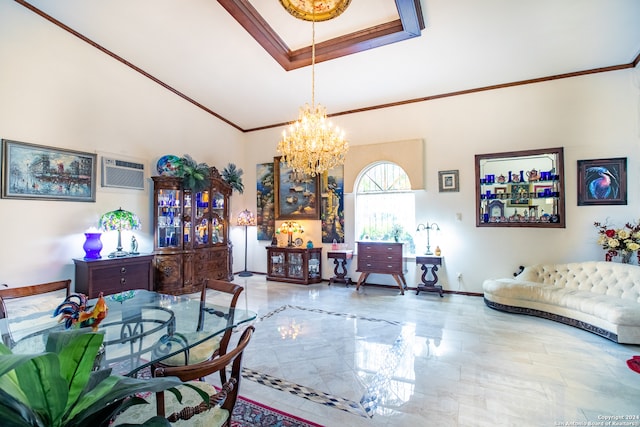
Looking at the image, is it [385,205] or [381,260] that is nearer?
[381,260]

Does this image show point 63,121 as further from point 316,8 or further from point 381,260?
point 381,260

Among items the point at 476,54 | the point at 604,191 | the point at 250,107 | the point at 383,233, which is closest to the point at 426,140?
the point at 476,54

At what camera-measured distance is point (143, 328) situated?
230cm

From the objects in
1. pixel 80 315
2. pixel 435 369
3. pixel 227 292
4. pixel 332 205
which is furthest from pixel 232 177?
pixel 435 369

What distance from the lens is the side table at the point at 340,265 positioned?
6.15m

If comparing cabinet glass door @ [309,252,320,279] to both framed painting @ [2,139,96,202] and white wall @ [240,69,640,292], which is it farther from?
framed painting @ [2,139,96,202]

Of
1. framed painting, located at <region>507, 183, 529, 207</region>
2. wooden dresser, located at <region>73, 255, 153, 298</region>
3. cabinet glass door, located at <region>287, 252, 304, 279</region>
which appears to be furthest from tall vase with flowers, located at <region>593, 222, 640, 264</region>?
wooden dresser, located at <region>73, 255, 153, 298</region>

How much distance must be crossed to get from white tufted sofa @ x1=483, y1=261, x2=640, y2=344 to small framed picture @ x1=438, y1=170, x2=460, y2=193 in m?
1.83

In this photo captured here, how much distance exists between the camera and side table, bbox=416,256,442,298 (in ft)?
17.8

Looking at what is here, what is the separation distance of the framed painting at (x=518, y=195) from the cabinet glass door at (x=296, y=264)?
424 cm

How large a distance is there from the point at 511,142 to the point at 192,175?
19.4 feet

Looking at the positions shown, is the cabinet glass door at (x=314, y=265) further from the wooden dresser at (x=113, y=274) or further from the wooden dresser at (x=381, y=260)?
the wooden dresser at (x=113, y=274)

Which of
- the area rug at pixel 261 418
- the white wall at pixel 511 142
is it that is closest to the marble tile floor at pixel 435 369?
the area rug at pixel 261 418

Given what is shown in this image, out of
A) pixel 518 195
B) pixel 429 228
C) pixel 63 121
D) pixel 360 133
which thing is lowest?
pixel 429 228
